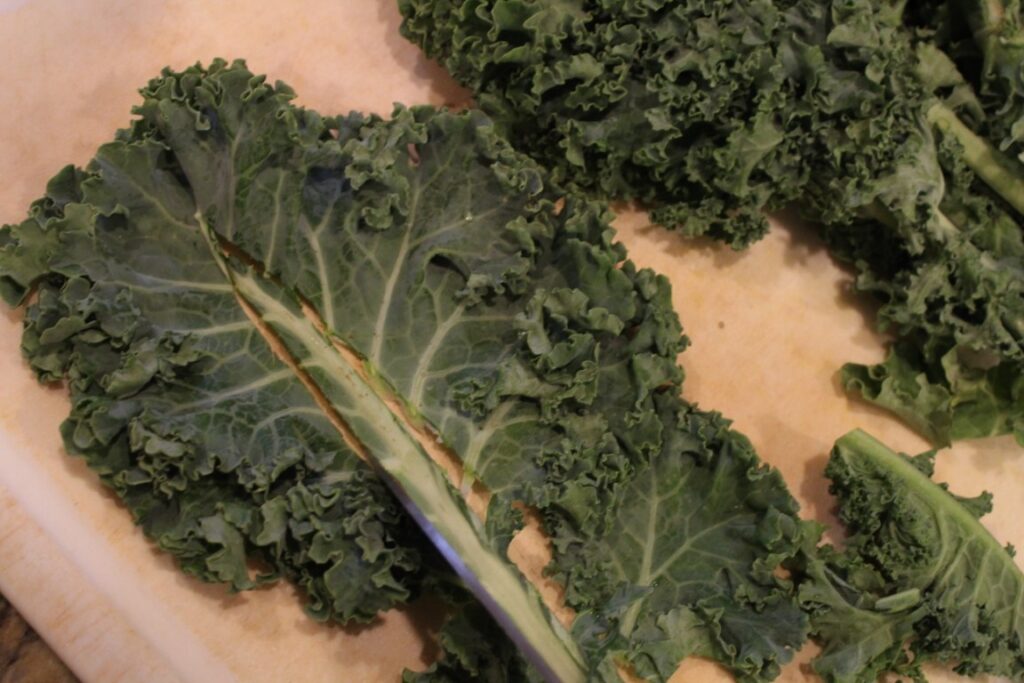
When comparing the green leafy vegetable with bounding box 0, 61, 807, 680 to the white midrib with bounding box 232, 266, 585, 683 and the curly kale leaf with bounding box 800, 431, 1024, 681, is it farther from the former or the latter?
the curly kale leaf with bounding box 800, 431, 1024, 681

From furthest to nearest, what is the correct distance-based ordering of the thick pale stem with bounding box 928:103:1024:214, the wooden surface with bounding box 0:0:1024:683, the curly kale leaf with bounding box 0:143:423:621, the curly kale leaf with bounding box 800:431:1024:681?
the thick pale stem with bounding box 928:103:1024:214 → the curly kale leaf with bounding box 800:431:1024:681 → the wooden surface with bounding box 0:0:1024:683 → the curly kale leaf with bounding box 0:143:423:621

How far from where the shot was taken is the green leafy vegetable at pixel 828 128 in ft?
11.1

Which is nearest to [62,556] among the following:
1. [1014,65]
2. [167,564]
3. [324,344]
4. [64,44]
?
[167,564]

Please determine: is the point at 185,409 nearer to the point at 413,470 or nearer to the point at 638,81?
the point at 413,470

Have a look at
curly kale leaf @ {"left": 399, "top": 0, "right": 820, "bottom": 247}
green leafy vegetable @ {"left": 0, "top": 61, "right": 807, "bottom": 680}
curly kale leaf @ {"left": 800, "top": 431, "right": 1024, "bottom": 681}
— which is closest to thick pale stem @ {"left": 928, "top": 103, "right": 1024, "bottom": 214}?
curly kale leaf @ {"left": 399, "top": 0, "right": 820, "bottom": 247}

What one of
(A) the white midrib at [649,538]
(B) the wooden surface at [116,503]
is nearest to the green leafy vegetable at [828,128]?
(B) the wooden surface at [116,503]

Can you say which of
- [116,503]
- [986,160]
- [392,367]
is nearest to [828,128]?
[986,160]

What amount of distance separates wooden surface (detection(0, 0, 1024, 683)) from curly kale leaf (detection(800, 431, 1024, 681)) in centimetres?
25

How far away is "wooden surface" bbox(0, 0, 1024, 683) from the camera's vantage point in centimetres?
307

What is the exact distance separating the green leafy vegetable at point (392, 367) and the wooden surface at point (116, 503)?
0.23 m

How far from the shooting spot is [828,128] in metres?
3.52

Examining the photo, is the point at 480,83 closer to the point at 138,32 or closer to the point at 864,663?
the point at 138,32

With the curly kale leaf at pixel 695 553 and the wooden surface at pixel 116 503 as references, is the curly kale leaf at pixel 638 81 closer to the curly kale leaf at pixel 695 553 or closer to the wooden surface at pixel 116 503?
the wooden surface at pixel 116 503

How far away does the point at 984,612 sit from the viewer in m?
3.42
